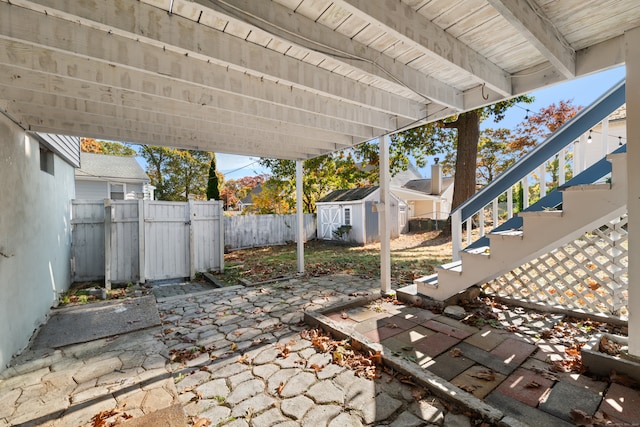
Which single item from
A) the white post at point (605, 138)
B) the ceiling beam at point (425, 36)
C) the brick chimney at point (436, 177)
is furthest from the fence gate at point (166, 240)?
the brick chimney at point (436, 177)

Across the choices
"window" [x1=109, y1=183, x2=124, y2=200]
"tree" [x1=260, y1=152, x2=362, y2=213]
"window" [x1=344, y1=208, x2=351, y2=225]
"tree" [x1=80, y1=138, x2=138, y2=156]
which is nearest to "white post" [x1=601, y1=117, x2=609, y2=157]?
"window" [x1=344, y1=208, x2=351, y2=225]

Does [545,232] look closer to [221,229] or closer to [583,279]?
[583,279]

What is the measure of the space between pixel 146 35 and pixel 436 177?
2163cm

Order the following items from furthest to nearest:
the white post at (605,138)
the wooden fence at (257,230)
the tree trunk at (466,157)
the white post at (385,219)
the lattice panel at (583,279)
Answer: the wooden fence at (257,230) → the tree trunk at (466,157) → the white post at (385,219) → the lattice panel at (583,279) → the white post at (605,138)

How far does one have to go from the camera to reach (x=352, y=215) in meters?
13.2

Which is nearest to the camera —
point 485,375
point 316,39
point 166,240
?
point 316,39

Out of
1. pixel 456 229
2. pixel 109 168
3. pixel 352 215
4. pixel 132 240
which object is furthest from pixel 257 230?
pixel 456 229

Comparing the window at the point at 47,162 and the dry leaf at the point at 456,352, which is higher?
the window at the point at 47,162

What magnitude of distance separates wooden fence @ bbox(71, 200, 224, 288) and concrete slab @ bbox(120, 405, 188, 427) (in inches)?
181

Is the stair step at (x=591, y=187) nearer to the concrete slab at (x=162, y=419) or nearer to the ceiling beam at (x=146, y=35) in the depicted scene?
the ceiling beam at (x=146, y=35)

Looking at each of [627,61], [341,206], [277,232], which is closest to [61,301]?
[627,61]

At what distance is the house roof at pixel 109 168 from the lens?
1302 cm

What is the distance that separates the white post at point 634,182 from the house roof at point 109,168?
1685cm

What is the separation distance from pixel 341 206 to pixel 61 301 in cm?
1063
